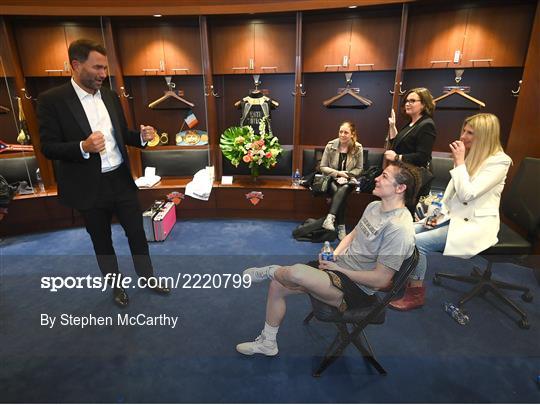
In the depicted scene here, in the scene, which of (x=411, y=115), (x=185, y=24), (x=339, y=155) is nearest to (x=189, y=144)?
(x=185, y=24)

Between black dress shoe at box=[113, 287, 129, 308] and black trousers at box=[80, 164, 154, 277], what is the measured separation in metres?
0.14

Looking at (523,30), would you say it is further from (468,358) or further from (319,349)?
(319,349)

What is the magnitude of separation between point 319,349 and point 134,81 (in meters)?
3.82

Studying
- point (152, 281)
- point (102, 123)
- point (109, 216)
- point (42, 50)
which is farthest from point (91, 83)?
point (42, 50)

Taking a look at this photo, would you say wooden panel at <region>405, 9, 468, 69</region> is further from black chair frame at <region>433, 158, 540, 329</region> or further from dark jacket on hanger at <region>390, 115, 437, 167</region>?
black chair frame at <region>433, 158, 540, 329</region>

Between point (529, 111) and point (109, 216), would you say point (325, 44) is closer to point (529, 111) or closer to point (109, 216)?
point (529, 111)

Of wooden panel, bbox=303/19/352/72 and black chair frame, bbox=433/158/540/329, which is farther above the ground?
wooden panel, bbox=303/19/352/72

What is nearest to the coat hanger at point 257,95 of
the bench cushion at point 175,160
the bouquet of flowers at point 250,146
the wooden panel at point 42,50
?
the bouquet of flowers at point 250,146

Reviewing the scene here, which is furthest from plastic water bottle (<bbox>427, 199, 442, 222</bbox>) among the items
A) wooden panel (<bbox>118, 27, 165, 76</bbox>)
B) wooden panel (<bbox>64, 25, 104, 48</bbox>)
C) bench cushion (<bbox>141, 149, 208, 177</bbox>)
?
wooden panel (<bbox>64, 25, 104, 48</bbox>)

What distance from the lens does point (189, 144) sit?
13.9ft

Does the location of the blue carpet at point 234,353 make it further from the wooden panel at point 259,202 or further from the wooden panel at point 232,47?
the wooden panel at point 232,47

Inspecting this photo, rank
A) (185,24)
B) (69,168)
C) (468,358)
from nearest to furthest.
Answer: (468,358), (69,168), (185,24)

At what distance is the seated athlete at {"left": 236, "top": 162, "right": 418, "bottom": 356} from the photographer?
149 centimetres

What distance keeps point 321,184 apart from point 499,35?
2.19m
